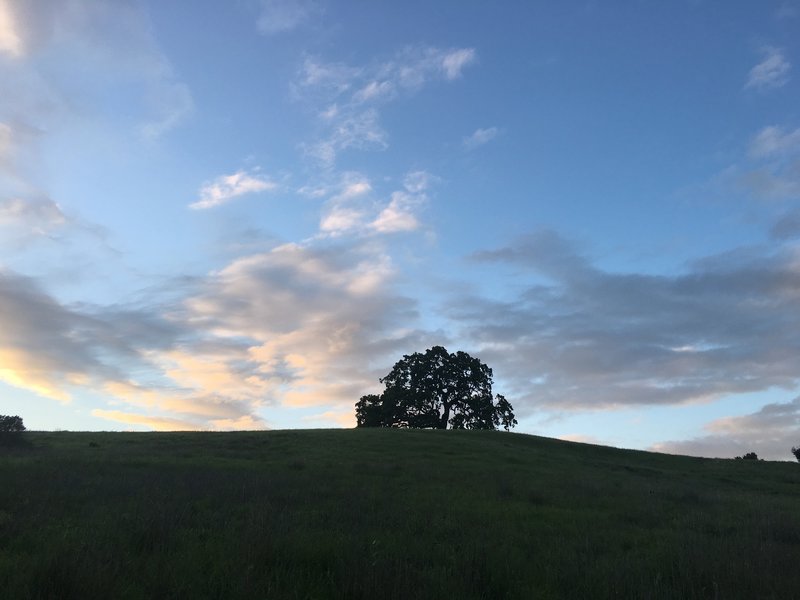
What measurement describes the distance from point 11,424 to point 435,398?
139ft

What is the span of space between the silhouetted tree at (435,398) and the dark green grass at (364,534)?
42885mm

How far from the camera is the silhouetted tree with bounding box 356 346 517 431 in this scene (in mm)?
67500

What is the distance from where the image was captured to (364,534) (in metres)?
10.8

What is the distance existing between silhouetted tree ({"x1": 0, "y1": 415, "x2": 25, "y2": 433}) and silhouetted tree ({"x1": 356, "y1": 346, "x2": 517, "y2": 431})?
121 ft

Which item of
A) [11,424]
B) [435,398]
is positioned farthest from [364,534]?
[435,398]

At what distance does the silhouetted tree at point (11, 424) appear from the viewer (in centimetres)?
3590

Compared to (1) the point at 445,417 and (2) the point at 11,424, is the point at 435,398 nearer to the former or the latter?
(1) the point at 445,417

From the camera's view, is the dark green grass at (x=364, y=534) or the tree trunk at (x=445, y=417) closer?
the dark green grass at (x=364, y=534)

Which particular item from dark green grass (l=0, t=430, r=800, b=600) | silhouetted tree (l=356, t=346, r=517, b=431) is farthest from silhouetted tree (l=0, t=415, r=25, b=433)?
silhouetted tree (l=356, t=346, r=517, b=431)

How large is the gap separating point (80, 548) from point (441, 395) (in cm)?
6193

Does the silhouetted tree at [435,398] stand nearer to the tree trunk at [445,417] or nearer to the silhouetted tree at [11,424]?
the tree trunk at [445,417]

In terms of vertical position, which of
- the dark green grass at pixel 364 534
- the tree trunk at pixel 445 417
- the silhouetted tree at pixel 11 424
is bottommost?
the dark green grass at pixel 364 534

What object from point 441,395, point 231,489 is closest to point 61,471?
point 231,489

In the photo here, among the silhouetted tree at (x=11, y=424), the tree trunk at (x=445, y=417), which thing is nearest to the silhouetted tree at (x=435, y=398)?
the tree trunk at (x=445, y=417)
